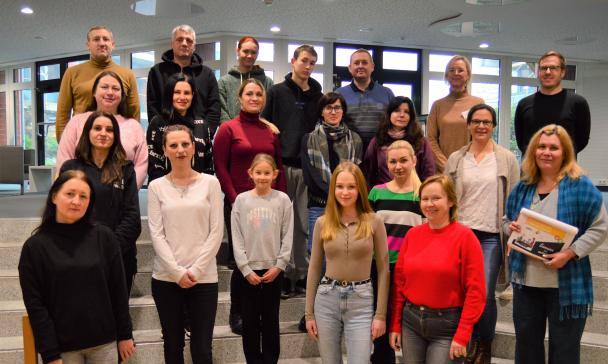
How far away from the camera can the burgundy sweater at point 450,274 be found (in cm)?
201

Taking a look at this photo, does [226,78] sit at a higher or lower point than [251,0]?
lower

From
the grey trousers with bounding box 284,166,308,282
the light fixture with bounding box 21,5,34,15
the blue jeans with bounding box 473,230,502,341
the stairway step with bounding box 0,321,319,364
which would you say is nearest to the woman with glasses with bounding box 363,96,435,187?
the blue jeans with bounding box 473,230,502,341

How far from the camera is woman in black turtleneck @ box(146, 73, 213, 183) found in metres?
2.96

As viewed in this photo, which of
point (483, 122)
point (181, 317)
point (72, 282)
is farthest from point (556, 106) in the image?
point (72, 282)

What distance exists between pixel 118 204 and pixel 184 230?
365 millimetres

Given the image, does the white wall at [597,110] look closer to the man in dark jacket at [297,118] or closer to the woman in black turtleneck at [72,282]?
the man in dark jacket at [297,118]

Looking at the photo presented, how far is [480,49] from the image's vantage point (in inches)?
441

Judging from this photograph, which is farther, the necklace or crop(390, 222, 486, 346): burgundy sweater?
the necklace

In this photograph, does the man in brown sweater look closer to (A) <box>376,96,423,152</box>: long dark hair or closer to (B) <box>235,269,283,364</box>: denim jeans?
(B) <box>235,269,283,364</box>: denim jeans

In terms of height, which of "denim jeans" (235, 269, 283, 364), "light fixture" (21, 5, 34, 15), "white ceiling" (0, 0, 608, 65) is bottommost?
"denim jeans" (235, 269, 283, 364)

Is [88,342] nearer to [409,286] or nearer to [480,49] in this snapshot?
[409,286]

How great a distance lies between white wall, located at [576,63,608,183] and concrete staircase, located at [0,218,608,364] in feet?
34.3

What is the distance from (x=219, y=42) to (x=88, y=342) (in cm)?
894

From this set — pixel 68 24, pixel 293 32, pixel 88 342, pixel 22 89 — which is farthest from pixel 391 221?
pixel 22 89
